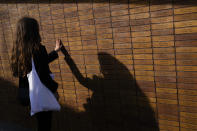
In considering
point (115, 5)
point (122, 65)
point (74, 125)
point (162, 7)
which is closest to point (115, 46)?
point (122, 65)

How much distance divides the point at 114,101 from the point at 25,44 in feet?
4.90

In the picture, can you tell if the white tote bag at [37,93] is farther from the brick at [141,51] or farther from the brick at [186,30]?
the brick at [186,30]

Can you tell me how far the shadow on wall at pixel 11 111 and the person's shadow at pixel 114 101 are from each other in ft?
4.80

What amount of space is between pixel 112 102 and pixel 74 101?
72cm

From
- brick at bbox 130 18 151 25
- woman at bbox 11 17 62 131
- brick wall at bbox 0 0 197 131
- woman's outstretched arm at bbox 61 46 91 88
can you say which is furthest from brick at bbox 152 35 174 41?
woman at bbox 11 17 62 131

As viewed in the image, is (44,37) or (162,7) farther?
(44,37)

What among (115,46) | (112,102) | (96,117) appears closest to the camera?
(115,46)

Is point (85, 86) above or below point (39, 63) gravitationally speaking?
below

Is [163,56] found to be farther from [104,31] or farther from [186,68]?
[104,31]

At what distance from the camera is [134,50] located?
259 centimetres

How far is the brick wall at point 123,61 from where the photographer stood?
231 cm

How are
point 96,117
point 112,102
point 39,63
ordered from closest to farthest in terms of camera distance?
1. point 39,63
2. point 112,102
3. point 96,117

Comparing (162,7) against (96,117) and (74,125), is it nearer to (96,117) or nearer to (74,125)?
(96,117)

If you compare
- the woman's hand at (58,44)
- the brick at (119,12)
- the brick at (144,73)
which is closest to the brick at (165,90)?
the brick at (144,73)
